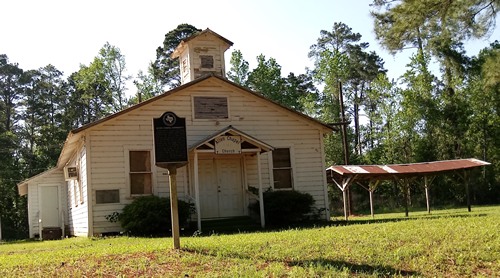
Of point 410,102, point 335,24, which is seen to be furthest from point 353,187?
point 335,24

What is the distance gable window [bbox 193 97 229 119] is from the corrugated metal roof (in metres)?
5.61

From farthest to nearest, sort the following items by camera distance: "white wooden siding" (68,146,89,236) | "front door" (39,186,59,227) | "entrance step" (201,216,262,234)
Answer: "front door" (39,186,59,227), "white wooden siding" (68,146,89,236), "entrance step" (201,216,262,234)

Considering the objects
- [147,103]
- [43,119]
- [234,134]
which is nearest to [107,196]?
[147,103]

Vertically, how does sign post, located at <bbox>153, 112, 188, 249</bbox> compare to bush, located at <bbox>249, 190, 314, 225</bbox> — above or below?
above

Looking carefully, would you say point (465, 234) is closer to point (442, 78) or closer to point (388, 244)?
point (388, 244)

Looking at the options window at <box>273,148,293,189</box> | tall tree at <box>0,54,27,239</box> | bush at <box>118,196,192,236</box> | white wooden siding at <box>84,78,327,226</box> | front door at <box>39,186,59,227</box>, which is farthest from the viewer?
tall tree at <box>0,54,27,239</box>

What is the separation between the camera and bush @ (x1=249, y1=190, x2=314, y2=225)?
17062 millimetres

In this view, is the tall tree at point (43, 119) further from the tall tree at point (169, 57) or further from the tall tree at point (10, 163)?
the tall tree at point (169, 57)

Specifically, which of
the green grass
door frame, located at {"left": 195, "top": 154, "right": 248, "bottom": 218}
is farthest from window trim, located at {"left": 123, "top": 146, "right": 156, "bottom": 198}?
the green grass

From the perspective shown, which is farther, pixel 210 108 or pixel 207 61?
pixel 207 61

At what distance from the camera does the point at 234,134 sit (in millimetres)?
16781

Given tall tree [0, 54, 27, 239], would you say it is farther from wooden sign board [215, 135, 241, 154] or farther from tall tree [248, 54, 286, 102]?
wooden sign board [215, 135, 241, 154]

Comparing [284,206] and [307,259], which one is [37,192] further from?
[307,259]

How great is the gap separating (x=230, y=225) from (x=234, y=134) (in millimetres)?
2948
